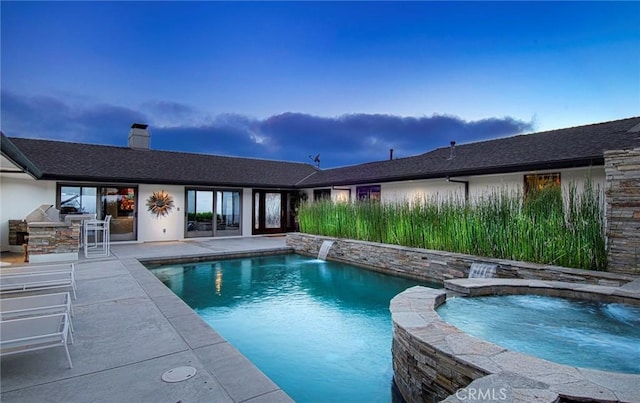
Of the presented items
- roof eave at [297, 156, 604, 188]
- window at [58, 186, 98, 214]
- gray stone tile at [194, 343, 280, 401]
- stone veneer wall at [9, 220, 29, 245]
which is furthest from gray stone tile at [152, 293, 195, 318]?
window at [58, 186, 98, 214]

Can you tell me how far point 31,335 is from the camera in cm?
291

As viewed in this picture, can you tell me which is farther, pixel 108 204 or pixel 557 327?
pixel 108 204

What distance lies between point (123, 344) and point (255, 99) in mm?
16772

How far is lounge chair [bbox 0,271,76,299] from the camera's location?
179 inches

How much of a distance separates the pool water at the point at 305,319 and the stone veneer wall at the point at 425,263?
440 millimetres

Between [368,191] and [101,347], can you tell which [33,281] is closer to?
[101,347]

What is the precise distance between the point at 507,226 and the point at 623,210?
210 centimetres

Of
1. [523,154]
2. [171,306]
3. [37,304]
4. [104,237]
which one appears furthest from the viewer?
[104,237]

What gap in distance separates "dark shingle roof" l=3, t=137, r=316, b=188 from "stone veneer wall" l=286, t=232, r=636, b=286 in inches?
192

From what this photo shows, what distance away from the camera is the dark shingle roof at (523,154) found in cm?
827

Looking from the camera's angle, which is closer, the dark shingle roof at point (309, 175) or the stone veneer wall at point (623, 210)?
the stone veneer wall at point (623, 210)

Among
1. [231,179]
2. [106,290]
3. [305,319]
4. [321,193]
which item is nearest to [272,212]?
[321,193]

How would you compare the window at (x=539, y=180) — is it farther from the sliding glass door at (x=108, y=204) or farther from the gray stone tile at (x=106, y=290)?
the sliding glass door at (x=108, y=204)

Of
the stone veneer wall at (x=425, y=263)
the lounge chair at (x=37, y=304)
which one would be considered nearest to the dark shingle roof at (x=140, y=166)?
the stone veneer wall at (x=425, y=263)
